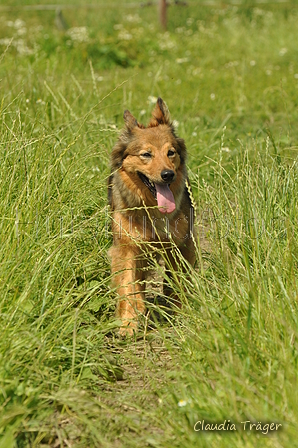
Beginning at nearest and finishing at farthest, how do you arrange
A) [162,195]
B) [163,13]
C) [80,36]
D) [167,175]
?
[167,175]
[162,195]
[80,36]
[163,13]

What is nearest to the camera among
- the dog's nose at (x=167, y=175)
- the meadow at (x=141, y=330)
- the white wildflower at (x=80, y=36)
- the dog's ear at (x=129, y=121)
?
the meadow at (x=141, y=330)

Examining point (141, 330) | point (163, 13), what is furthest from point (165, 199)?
point (163, 13)

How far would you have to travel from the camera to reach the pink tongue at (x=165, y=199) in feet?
14.2

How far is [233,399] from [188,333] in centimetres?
79

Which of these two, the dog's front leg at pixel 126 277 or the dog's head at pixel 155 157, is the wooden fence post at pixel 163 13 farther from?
the dog's front leg at pixel 126 277

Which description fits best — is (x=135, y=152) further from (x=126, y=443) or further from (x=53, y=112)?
(x=126, y=443)

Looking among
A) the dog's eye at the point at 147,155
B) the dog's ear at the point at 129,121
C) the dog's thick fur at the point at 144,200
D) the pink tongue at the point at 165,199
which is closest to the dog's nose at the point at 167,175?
the dog's thick fur at the point at 144,200

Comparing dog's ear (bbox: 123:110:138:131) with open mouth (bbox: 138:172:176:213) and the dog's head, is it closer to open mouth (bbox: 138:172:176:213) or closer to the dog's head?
the dog's head

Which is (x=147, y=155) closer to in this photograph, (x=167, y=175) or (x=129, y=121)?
(x=167, y=175)

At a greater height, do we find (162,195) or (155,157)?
(155,157)

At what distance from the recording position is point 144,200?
14.9 ft

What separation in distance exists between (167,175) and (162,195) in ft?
0.57

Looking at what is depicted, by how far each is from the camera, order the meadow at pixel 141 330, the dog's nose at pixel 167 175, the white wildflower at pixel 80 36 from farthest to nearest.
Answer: the white wildflower at pixel 80 36 < the dog's nose at pixel 167 175 < the meadow at pixel 141 330

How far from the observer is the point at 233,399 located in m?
2.56
